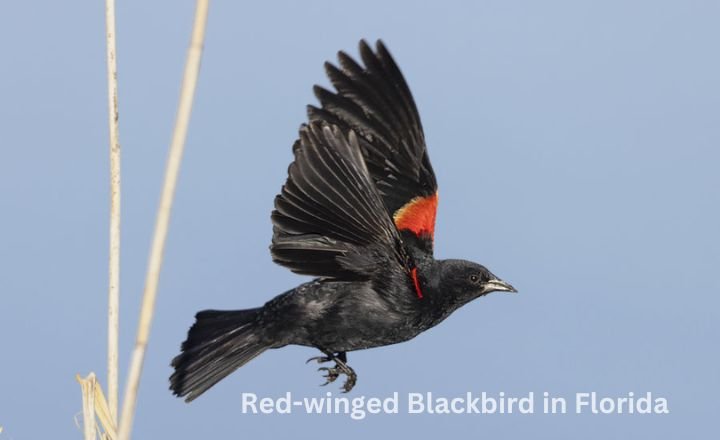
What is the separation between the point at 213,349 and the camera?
4672 mm

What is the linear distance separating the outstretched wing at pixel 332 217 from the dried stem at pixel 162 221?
3.86 ft

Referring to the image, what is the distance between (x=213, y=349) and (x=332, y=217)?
89 centimetres

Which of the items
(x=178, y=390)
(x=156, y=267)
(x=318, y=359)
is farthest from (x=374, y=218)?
(x=156, y=267)

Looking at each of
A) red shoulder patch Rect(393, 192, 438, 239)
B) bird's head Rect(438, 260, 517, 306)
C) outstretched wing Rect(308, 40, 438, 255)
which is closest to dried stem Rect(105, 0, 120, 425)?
bird's head Rect(438, 260, 517, 306)

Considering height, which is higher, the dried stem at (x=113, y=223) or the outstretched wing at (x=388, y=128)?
the outstretched wing at (x=388, y=128)

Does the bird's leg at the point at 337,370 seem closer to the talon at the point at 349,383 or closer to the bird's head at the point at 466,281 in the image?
the talon at the point at 349,383

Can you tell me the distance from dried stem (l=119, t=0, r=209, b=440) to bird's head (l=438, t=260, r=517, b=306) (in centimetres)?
199

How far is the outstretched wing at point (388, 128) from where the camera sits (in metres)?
5.31

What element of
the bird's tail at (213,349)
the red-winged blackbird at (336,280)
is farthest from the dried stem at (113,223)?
the bird's tail at (213,349)

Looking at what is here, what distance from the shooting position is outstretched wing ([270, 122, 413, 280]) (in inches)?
161

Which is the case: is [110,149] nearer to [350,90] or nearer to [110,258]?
[110,258]

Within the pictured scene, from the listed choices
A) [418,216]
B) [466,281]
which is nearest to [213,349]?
[466,281]

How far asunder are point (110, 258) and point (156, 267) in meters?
0.37

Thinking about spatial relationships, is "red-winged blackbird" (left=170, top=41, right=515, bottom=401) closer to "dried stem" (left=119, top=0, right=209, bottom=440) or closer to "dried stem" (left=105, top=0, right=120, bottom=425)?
"dried stem" (left=105, top=0, right=120, bottom=425)
